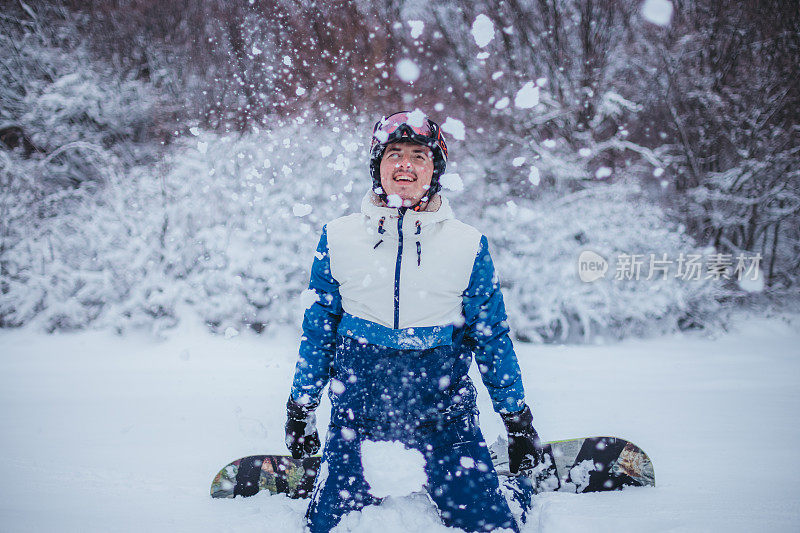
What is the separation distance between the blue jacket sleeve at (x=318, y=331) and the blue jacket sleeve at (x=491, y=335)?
495 millimetres

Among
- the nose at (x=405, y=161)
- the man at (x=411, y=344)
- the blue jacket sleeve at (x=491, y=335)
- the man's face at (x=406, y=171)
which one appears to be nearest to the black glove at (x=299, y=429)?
the man at (x=411, y=344)

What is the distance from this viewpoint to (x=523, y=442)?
1.43 meters

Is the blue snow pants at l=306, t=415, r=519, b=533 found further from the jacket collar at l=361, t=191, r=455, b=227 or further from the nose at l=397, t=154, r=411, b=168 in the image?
the nose at l=397, t=154, r=411, b=168

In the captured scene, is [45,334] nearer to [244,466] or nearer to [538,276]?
[244,466]

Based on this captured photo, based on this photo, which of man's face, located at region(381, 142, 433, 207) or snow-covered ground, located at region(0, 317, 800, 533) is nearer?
man's face, located at region(381, 142, 433, 207)

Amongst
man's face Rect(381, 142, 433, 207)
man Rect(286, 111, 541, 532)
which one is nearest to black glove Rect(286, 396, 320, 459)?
man Rect(286, 111, 541, 532)

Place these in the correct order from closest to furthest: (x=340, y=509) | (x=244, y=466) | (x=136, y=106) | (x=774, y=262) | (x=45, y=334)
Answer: (x=340, y=509)
(x=244, y=466)
(x=45, y=334)
(x=136, y=106)
(x=774, y=262)

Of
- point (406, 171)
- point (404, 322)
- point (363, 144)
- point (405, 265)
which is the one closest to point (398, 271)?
point (405, 265)

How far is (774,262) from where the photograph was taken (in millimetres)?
5188

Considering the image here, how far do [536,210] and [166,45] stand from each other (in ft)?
16.0

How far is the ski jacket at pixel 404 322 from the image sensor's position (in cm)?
134

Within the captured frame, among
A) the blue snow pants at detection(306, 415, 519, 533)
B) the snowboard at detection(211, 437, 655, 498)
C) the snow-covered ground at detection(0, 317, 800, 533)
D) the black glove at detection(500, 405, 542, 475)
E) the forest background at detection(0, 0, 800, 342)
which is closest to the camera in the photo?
the blue snow pants at detection(306, 415, 519, 533)

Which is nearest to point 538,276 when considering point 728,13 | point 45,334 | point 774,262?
point 774,262

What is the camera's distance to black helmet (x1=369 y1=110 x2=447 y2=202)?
136 cm
